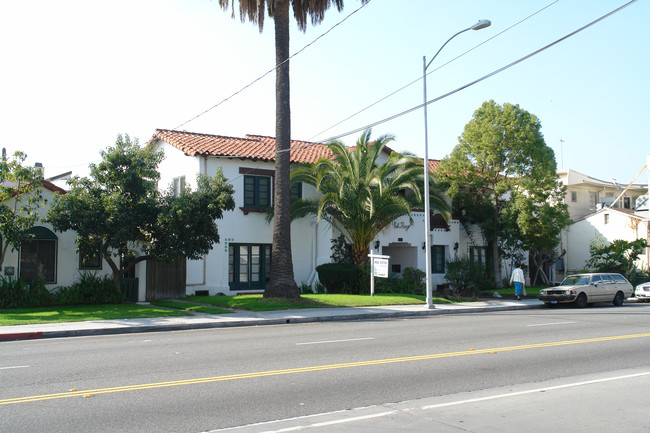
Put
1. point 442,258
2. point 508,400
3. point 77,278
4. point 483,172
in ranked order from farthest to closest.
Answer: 1. point 442,258
2. point 483,172
3. point 77,278
4. point 508,400

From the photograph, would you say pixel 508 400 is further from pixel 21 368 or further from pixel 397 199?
pixel 397 199

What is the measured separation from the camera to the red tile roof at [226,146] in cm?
2661

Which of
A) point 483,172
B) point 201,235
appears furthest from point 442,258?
point 201,235

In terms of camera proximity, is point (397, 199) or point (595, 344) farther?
point (397, 199)

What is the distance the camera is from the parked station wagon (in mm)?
23922

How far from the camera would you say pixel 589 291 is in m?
24.1

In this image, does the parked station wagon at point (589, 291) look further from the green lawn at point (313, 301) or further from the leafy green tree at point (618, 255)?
the leafy green tree at point (618, 255)

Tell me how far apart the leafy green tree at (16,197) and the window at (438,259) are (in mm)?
20876

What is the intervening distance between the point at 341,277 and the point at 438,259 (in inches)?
356

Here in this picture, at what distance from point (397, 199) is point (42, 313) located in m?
15.0

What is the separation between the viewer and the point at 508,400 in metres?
7.62

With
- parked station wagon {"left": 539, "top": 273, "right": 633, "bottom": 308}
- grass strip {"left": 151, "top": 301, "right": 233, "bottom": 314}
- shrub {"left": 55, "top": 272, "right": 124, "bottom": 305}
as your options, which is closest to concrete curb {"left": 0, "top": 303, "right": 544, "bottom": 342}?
grass strip {"left": 151, "top": 301, "right": 233, "bottom": 314}

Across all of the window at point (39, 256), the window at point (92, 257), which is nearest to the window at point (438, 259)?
the window at point (92, 257)

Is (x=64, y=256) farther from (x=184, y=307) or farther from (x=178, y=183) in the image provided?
(x=178, y=183)
